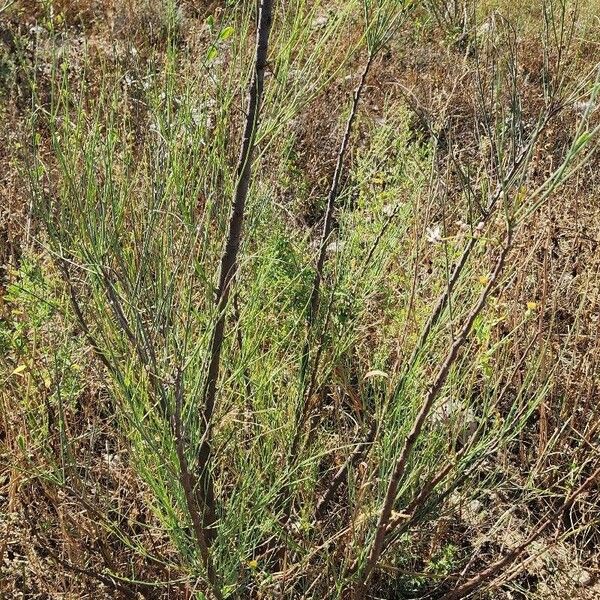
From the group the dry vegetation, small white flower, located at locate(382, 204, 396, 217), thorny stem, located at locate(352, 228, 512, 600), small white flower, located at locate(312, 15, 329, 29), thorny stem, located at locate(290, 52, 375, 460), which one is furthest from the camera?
small white flower, located at locate(382, 204, 396, 217)

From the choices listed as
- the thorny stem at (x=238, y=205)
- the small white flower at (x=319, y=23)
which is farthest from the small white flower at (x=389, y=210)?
the thorny stem at (x=238, y=205)

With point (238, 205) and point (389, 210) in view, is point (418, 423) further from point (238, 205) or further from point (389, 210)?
point (389, 210)

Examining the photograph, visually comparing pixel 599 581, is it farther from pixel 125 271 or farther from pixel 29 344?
pixel 29 344

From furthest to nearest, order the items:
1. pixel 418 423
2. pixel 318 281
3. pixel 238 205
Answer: pixel 318 281, pixel 238 205, pixel 418 423

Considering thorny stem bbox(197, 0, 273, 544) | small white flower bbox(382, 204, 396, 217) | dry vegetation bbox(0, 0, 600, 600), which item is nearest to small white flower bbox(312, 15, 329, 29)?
dry vegetation bbox(0, 0, 600, 600)

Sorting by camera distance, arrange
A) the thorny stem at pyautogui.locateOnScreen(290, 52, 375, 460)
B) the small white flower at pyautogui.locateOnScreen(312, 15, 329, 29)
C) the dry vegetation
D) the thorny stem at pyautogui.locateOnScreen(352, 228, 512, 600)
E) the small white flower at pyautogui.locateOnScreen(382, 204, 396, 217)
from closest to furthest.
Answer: the thorny stem at pyautogui.locateOnScreen(352, 228, 512, 600)
the dry vegetation
the small white flower at pyautogui.locateOnScreen(312, 15, 329, 29)
the thorny stem at pyautogui.locateOnScreen(290, 52, 375, 460)
the small white flower at pyautogui.locateOnScreen(382, 204, 396, 217)

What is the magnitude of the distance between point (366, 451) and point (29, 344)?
1.24 metres

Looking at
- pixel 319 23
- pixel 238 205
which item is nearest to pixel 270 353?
pixel 238 205

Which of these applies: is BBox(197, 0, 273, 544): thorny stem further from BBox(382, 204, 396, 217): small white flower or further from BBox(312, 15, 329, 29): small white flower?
BBox(382, 204, 396, 217): small white flower

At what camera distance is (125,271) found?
1.11 metres

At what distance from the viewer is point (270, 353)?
1.54 metres

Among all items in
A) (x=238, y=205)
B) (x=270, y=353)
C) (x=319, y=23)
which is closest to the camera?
(x=238, y=205)

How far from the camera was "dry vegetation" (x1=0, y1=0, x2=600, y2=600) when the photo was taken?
3.90 feet

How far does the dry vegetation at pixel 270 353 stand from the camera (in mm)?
1188
